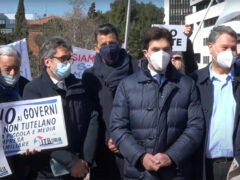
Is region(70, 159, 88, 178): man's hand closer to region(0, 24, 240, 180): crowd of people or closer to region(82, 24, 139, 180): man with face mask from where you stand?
region(0, 24, 240, 180): crowd of people

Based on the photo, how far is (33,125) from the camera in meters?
4.19

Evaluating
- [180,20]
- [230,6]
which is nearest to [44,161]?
[230,6]

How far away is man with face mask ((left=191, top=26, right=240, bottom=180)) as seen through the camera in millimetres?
4012

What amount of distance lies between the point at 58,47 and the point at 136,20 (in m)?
51.1

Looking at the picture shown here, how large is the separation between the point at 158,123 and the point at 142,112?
0.16 m

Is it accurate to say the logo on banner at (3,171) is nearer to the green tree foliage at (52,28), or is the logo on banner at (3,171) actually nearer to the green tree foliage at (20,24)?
the green tree foliage at (52,28)

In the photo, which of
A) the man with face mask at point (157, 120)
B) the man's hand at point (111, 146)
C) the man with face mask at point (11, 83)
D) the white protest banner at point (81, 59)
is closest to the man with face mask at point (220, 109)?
the man with face mask at point (157, 120)

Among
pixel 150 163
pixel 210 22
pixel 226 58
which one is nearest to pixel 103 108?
pixel 150 163

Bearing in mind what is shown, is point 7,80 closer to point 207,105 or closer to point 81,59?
point 207,105

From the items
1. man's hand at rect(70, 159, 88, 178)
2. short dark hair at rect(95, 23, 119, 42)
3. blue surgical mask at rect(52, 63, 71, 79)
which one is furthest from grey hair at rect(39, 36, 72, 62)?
man's hand at rect(70, 159, 88, 178)

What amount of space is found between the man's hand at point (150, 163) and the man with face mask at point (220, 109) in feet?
1.78

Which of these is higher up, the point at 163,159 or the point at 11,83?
the point at 11,83

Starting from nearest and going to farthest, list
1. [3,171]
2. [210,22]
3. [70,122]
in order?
1. [3,171]
2. [70,122]
3. [210,22]

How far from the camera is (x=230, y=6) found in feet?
22.1
